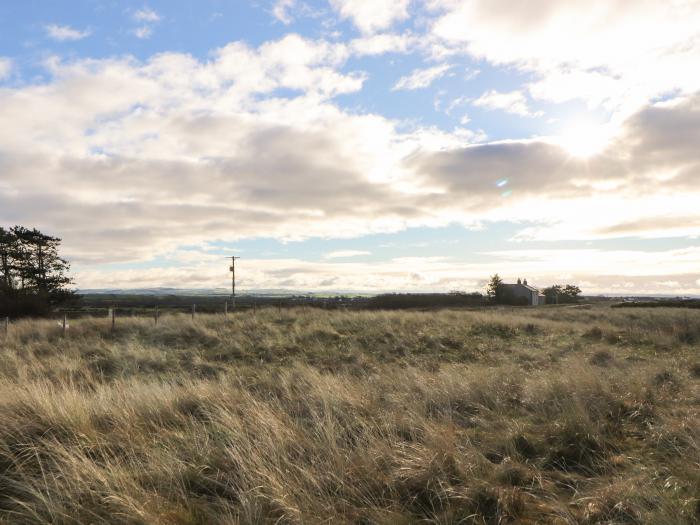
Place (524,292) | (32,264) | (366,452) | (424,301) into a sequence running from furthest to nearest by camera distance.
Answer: (524,292), (424,301), (32,264), (366,452)

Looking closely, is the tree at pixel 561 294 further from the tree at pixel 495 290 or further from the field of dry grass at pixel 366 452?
the field of dry grass at pixel 366 452

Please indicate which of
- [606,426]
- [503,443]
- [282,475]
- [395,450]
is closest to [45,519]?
[282,475]

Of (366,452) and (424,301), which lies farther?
(424,301)

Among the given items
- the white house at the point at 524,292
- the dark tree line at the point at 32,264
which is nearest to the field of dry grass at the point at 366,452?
the dark tree line at the point at 32,264

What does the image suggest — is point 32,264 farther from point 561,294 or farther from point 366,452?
point 561,294

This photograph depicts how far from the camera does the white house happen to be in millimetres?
82625

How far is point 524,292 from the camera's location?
88500 millimetres

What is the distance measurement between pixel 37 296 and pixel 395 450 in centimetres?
3720

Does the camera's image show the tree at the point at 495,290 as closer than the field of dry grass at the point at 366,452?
No

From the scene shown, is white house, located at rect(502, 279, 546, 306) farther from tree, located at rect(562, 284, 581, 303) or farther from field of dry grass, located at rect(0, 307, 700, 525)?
field of dry grass, located at rect(0, 307, 700, 525)

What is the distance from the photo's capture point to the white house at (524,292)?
82.6m

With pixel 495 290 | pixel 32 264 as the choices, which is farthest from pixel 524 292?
pixel 32 264

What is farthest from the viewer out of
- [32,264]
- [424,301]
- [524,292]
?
[524,292]

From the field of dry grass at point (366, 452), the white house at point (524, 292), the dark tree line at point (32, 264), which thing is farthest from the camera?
the white house at point (524, 292)
